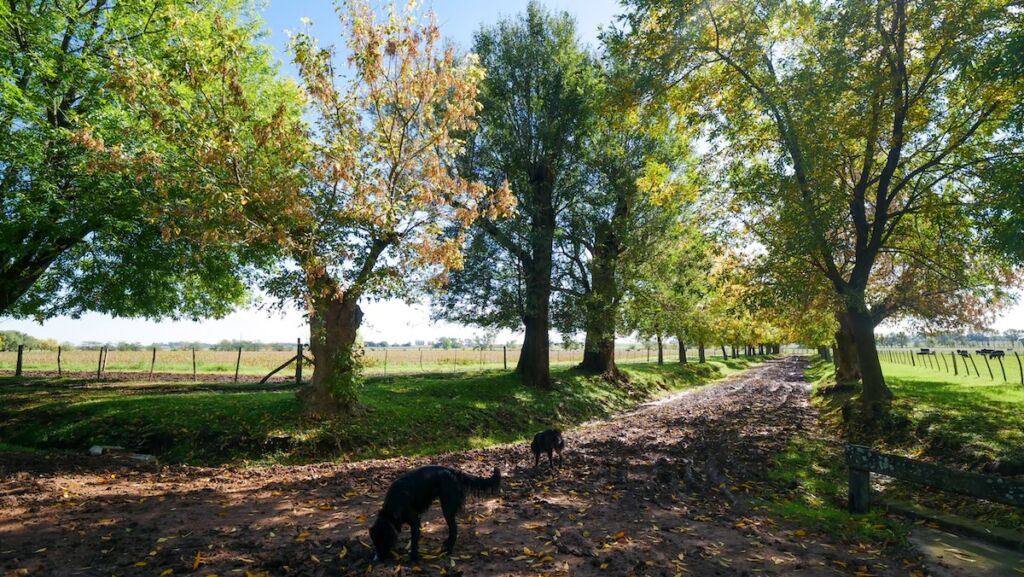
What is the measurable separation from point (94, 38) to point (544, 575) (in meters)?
21.3

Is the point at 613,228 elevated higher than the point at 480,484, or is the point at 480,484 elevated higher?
the point at 613,228

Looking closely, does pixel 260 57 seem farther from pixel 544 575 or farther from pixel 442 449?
pixel 544 575

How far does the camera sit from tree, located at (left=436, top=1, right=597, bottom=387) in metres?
23.0

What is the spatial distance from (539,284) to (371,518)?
16.9m

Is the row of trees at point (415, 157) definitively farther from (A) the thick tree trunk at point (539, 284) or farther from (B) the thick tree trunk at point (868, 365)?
(A) the thick tree trunk at point (539, 284)

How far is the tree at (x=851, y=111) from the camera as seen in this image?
1275 cm

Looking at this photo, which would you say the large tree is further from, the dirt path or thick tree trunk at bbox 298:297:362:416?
the dirt path

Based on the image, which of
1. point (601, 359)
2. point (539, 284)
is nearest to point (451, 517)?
point (539, 284)

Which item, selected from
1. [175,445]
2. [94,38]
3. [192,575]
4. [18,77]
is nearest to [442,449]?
[175,445]

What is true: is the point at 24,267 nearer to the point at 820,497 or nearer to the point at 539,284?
the point at 539,284

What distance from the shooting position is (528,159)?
23422 mm

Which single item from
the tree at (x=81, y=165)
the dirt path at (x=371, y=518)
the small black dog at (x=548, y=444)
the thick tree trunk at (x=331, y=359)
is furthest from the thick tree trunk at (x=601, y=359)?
the tree at (x=81, y=165)

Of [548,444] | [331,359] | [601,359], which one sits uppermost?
[331,359]

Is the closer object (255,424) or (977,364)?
(255,424)
